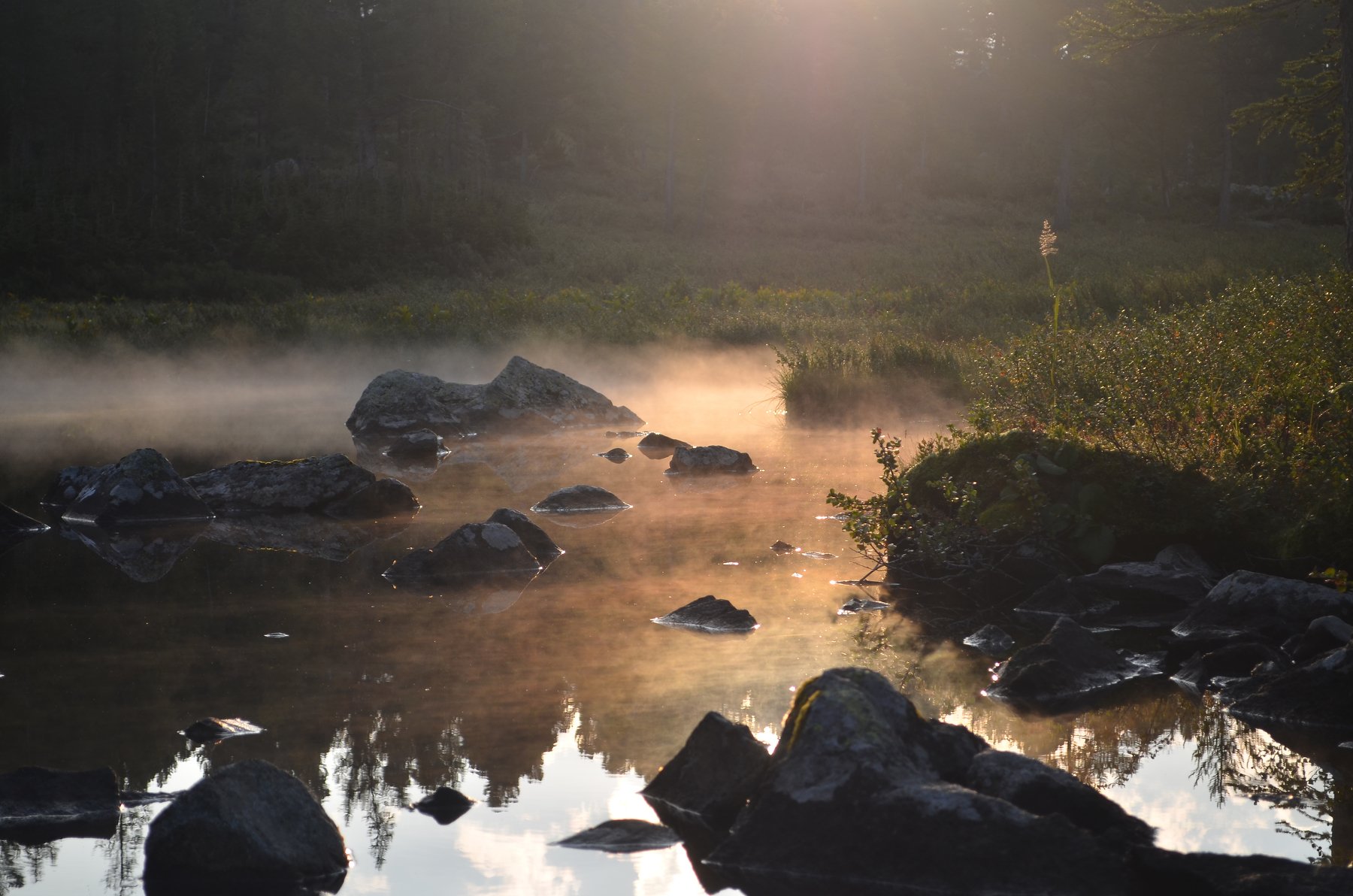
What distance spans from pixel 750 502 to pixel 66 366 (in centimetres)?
1571

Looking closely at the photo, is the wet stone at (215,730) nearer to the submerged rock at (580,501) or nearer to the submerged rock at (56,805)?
the submerged rock at (56,805)

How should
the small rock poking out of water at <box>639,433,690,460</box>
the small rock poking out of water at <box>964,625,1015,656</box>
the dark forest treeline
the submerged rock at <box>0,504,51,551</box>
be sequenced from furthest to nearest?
the dark forest treeline < the small rock poking out of water at <box>639,433,690,460</box> < the submerged rock at <box>0,504,51,551</box> < the small rock poking out of water at <box>964,625,1015,656</box>

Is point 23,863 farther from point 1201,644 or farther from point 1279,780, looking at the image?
point 1201,644

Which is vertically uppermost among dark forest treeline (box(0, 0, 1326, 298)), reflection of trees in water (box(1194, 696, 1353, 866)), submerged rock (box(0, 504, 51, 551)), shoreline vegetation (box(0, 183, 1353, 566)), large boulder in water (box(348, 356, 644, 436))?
dark forest treeline (box(0, 0, 1326, 298))

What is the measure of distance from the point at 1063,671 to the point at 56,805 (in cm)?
435

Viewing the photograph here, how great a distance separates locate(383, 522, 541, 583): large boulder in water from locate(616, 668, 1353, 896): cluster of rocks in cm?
412

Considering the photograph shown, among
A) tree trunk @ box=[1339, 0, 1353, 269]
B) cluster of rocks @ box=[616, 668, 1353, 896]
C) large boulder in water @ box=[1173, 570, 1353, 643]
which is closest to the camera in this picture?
cluster of rocks @ box=[616, 668, 1353, 896]

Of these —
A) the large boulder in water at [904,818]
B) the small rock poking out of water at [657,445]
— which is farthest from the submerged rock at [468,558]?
the small rock poking out of water at [657,445]

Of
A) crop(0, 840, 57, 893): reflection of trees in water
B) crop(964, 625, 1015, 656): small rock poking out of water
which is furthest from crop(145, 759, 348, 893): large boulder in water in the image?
crop(964, 625, 1015, 656): small rock poking out of water

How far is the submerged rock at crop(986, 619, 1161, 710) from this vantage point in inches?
240

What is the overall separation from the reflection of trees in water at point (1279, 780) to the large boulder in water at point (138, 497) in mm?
8449

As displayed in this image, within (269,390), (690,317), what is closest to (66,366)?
(269,390)

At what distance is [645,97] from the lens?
5822 centimetres

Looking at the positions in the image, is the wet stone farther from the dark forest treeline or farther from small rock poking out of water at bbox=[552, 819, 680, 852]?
the dark forest treeline
